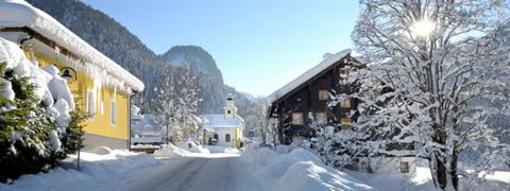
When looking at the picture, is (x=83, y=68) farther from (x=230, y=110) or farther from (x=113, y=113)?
(x=230, y=110)

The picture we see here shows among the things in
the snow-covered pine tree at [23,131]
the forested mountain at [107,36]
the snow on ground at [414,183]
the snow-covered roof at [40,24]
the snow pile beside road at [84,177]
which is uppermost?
the forested mountain at [107,36]

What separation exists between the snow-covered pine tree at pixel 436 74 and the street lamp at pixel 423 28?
3 centimetres

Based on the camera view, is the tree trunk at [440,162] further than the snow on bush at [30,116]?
Yes

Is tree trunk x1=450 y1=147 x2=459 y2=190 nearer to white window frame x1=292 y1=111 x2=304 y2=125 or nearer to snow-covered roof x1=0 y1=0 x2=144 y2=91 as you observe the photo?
snow-covered roof x1=0 y1=0 x2=144 y2=91

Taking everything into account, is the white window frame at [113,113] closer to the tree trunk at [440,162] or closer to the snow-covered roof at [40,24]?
the snow-covered roof at [40,24]

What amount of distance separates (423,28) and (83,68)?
13.1 m

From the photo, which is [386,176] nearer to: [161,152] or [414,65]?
[414,65]

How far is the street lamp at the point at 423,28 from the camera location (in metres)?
14.5

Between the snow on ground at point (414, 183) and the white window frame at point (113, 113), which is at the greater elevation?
the white window frame at point (113, 113)

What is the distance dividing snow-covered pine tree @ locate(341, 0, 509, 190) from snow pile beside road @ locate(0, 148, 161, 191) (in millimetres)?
7527

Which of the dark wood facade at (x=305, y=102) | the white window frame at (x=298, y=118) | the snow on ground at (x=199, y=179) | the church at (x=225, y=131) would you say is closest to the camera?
the snow on ground at (x=199, y=179)

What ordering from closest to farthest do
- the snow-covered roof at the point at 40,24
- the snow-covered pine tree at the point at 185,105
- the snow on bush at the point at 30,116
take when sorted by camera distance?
the snow on bush at the point at 30,116 → the snow-covered roof at the point at 40,24 → the snow-covered pine tree at the point at 185,105

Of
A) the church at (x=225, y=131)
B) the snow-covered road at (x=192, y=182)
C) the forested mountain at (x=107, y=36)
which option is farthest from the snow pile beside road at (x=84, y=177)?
the forested mountain at (x=107, y=36)

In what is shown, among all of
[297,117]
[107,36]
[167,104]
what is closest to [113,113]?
[297,117]
